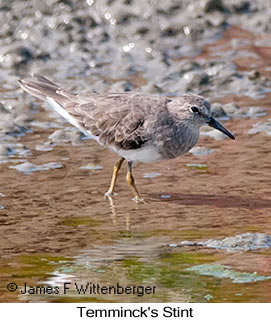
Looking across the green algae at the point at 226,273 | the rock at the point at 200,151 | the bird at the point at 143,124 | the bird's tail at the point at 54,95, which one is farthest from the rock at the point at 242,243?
the rock at the point at 200,151

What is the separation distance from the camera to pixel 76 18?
15281 millimetres

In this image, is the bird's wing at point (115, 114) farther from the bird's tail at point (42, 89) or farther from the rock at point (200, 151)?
the rock at point (200, 151)

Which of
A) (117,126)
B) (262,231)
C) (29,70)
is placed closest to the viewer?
(262,231)

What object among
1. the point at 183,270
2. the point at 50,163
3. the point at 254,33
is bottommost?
the point at 254,33

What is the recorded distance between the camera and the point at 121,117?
32.2ft

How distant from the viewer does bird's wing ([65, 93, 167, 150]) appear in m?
9.67

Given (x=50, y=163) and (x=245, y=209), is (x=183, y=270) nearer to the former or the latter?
(x=245, y=209)

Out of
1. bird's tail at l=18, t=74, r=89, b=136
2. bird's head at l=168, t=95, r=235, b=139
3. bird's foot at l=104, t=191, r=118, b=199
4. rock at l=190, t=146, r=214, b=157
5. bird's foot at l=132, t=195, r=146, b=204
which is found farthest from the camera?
rock at l=190, t=146, r=214, b=157

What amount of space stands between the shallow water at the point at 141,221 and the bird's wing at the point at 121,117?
0.50 meters

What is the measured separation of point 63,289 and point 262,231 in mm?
2166

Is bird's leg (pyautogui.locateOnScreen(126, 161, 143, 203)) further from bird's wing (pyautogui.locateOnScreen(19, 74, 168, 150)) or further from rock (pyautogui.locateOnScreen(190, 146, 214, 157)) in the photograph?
rock (pyautogui.locateOnScreen(190, 146, 214, 157))

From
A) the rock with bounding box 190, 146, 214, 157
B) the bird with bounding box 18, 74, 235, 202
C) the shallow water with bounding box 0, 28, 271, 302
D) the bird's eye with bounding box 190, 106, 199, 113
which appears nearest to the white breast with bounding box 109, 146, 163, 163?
the bird with bounding box 18, 74, 235, 202

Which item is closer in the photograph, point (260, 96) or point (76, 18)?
point (260, 96)

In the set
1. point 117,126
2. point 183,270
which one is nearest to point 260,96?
point 117,126
